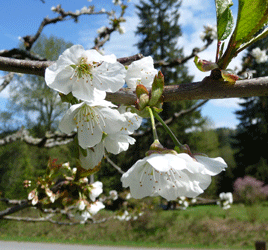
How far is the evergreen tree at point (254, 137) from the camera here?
17312 mm

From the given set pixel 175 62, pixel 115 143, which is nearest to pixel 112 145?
pixel 115 143

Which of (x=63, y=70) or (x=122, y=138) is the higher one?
(x=63, y=70)

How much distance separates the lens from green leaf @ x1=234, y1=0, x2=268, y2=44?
0.40 m

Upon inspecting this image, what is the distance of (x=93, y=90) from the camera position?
1.63ft

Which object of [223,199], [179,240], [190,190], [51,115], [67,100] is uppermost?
[51,115]

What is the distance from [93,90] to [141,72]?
130mm

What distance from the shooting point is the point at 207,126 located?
18250 millimetres

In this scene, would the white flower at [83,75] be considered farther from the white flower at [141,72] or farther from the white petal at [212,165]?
the white petal at [212,165]

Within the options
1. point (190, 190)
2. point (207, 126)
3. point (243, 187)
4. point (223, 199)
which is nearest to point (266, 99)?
point (207, 126)

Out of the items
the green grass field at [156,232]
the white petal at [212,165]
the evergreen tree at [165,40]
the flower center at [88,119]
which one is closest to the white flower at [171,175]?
the white petal at [212,165]

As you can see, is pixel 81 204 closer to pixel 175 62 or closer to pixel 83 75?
pixel 83 75

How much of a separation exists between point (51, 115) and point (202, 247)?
9.01m

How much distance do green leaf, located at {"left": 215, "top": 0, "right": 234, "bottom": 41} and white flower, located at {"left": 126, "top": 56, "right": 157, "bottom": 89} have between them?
17cm

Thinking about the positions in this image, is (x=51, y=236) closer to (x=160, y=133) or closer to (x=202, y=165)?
(x=160, y=133)
